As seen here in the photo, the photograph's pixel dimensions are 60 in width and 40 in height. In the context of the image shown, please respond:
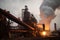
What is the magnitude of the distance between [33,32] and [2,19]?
7001 millimetres

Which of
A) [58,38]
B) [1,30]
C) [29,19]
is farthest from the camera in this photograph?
[29,19]

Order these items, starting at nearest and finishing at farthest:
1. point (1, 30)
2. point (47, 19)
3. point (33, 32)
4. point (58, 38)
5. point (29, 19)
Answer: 1. point (1, 30)
2. point (58, 38)
3. point (33, 32)
4. point (29, 19)
5. point (47, 19)

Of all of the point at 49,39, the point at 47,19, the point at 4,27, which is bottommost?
the point at 49,39

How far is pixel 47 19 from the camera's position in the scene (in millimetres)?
36281

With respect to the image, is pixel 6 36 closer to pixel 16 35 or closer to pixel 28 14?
pixel 16 35

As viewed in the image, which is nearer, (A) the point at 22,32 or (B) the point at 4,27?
(B) the point at 4,27

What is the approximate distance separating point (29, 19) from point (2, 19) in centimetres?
906

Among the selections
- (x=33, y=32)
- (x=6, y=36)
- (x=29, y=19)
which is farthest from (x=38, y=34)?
(x=6, y=36)

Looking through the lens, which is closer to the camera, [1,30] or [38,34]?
[1,30]

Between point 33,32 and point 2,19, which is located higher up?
point 2,19

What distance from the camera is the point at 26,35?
102 ft

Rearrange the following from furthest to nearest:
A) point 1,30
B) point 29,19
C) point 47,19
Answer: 1. point 47,19
2. point 29,19
3. point 1,30

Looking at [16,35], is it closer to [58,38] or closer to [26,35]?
[26,35]

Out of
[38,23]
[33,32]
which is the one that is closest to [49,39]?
[33,32]
